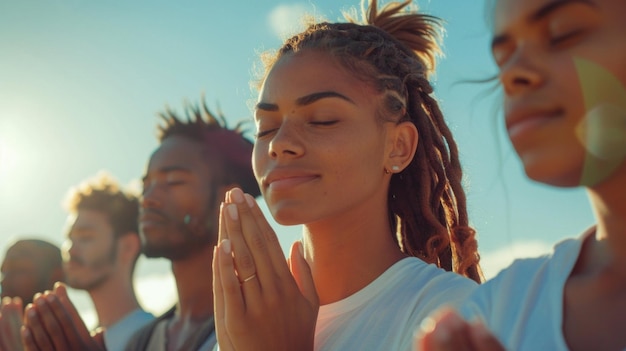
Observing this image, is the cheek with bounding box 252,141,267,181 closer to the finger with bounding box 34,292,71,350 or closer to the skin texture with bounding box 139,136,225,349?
the finger with bounding box 34,292,71,350

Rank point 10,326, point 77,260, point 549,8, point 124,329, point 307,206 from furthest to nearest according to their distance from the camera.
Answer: point 77,260, point 124,329, point 10,326, point 307,206, point 549,8

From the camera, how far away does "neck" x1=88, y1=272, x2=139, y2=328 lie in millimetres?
5688

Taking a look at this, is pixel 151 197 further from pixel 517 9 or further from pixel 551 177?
pixel 551 177

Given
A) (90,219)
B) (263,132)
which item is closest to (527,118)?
(263,132)

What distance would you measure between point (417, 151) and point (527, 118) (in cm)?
170

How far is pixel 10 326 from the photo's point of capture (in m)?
4.03

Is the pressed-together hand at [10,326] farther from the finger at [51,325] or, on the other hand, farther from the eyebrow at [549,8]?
the eyebrow at [549,8]

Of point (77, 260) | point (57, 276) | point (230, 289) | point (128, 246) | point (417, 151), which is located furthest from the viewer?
point (57, 276)

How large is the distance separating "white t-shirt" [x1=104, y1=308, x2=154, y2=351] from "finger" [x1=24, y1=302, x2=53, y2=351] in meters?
1.26

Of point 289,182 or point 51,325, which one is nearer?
point 289,182

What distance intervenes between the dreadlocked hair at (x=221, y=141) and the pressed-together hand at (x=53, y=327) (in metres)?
1.46

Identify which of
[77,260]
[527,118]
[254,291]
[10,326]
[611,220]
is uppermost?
[527,118]

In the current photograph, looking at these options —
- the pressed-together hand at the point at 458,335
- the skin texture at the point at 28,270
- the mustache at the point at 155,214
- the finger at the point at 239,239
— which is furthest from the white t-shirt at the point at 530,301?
the skin texture at the point at 28,270

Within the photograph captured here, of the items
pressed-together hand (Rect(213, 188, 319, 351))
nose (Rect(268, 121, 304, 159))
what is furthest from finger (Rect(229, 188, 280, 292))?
nose (Rect(268, 121, 304, 159))
